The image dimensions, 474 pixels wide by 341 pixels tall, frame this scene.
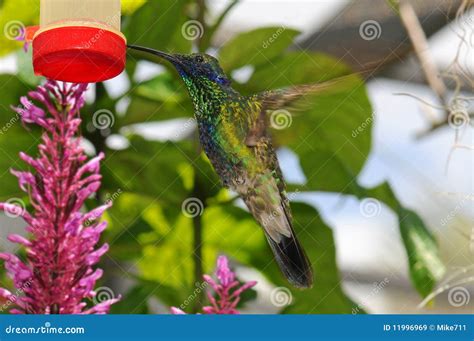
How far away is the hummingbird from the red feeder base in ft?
0.30

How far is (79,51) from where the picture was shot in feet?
3.26

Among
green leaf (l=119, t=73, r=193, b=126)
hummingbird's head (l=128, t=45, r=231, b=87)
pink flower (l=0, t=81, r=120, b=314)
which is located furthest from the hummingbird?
pink flower (l=0, t=81, r=120, b=314)

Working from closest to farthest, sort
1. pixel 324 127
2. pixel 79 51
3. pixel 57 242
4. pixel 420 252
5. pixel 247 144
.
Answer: pixel 57 242 → pixel 79 51 → pixel 247 144 → pixel 420 252 → pixel 324 127

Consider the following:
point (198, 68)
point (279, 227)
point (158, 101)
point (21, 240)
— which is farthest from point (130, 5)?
point (21, 240)

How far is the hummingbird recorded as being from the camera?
108cm

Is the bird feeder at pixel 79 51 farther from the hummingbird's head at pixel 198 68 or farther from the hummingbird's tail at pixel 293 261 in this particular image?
the hummingbird's tail at pixel 293 261

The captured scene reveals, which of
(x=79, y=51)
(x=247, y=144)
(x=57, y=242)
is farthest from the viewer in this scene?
(x=247, y=144)

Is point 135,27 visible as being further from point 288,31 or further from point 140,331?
point 140,331

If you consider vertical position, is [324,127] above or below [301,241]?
above

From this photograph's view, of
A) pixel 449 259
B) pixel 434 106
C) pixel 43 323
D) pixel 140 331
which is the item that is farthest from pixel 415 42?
pixel 43 323

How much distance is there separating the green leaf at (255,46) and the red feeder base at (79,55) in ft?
1.00

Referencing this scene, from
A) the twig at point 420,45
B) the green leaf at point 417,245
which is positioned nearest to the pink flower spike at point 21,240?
the green leaf at point 417,245

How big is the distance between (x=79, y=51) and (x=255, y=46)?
37 centimetres

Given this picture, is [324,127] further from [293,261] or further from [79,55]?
[79,55]
